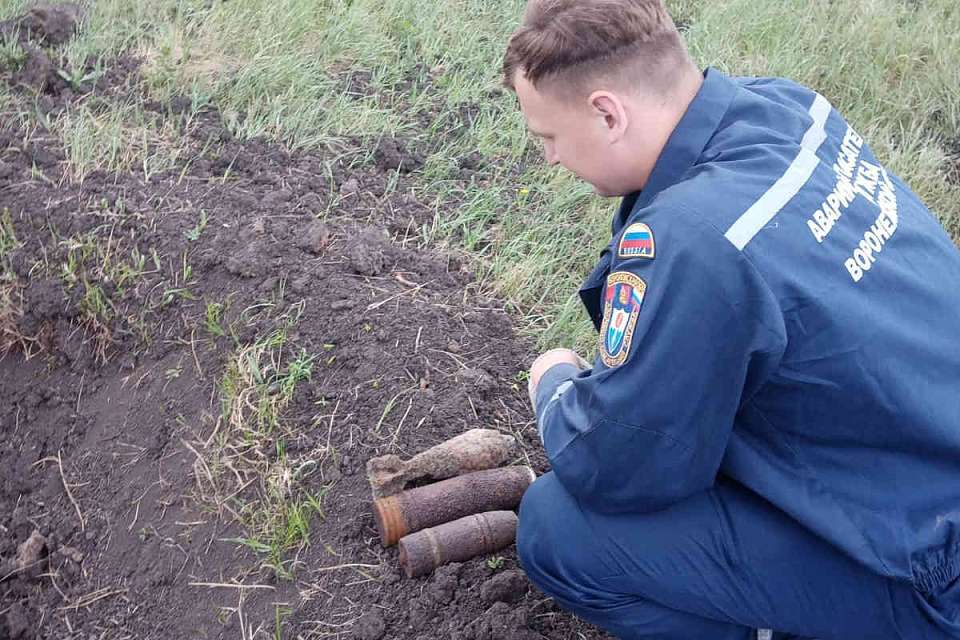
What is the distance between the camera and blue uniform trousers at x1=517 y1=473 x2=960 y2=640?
2.11 metres

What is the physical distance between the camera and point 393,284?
338cm

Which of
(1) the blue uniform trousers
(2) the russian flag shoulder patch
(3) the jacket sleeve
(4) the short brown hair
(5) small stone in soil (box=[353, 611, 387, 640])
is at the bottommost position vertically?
(5) small stone in soil (box=[353, 611, 387, 640])

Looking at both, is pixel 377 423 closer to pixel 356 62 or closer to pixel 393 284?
pixel 393 284

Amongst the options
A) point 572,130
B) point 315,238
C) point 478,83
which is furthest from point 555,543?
point 478,83

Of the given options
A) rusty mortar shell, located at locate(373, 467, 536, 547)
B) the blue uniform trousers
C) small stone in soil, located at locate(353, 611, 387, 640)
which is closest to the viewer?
the blue uniform trousers

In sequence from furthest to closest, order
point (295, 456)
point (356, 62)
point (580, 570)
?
1. point (356, 62)
2. point (295, 456)
3. point (580, 570)

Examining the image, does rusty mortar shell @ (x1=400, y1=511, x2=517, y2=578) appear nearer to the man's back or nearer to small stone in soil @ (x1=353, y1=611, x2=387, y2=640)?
small stone in soil @ (x1=353, y1=611, x2=387, y2=640)

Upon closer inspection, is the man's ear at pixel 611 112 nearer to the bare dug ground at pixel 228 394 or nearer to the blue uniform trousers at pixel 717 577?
the blue uniform trousers at pixel 717 577

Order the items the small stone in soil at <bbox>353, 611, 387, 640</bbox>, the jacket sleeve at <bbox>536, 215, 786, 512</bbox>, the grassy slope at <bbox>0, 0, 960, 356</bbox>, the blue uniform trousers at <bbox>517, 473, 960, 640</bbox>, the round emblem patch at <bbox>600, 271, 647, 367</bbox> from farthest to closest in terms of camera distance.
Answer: the grassy slope at <bbox>0, 0, 960, 356</bbox> < the small stone in soil at <bbox>353, 611, 387, 640</bbox> < the blue uniform trousers at <bbox>517, 473, 960, 640</bbox> < the round emblem patch at <bbox>600, 271, 647, 367</bbox> < the jacket sleeve at <bbox>536, 215, 786, 512</bbox>

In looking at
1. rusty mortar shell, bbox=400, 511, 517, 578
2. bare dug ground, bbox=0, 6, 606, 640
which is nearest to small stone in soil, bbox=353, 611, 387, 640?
bare dug ground, bbox=0, 6, 606, 640

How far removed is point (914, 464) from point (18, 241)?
9.74ft

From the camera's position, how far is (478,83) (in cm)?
462

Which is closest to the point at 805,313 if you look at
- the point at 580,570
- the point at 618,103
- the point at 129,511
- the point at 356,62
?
the point at 618,103

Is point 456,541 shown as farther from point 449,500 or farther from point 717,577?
point 717,577
